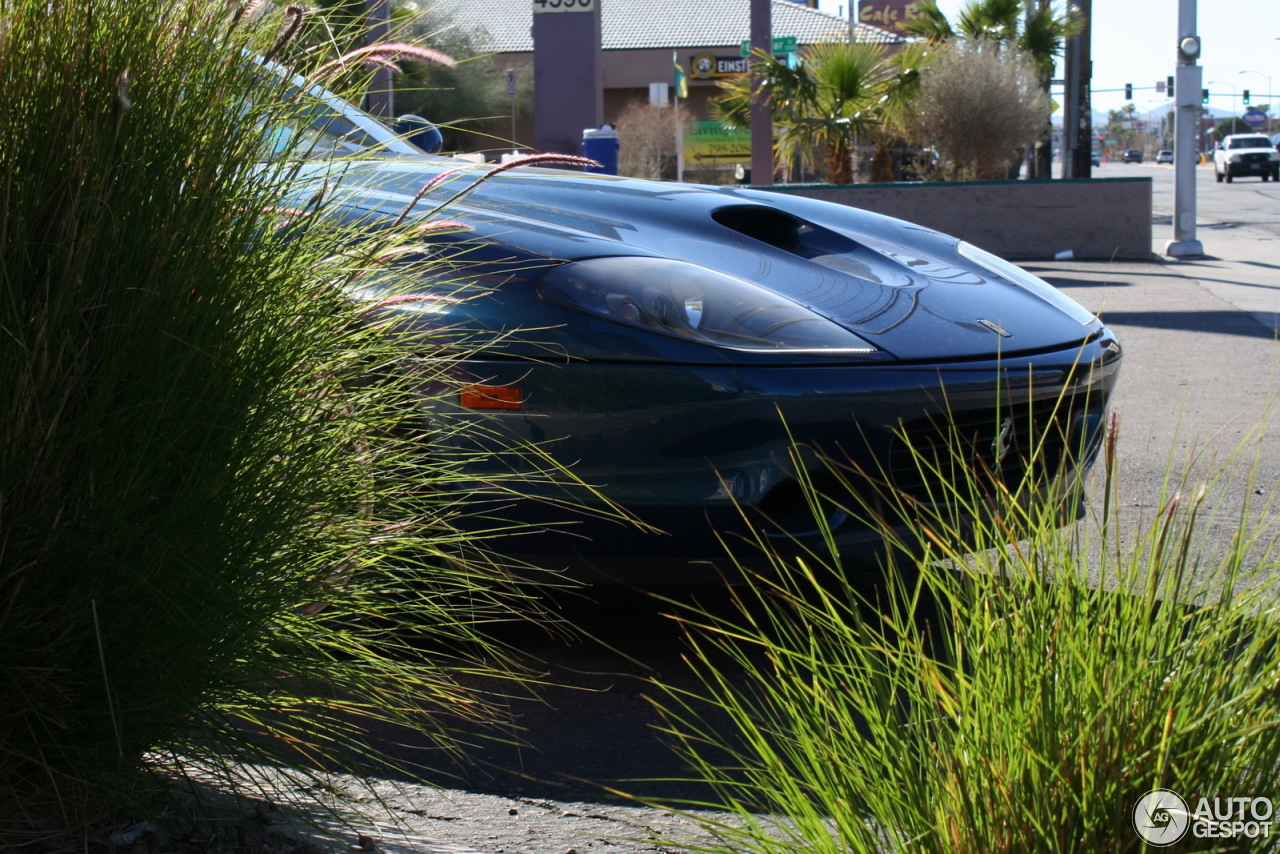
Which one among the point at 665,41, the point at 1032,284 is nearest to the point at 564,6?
the point at 1032,284

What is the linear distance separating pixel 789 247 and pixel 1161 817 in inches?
89.4

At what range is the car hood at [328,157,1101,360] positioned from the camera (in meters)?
2.70

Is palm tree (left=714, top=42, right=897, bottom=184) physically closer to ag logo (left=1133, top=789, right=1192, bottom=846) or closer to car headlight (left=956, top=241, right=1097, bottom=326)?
car headlight (left=956, top=241, right=1097, bottom=326)

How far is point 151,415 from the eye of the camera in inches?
61.3

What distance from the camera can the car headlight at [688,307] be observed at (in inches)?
101

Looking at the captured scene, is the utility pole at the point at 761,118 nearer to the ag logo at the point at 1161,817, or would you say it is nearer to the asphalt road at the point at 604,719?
the asphalt road at the point at 604,719

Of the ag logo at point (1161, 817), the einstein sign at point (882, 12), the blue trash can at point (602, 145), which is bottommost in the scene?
the ag logo at point (1161, 817)

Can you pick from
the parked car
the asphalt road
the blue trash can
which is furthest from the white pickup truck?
the parked car

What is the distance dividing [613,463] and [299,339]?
0.95 m

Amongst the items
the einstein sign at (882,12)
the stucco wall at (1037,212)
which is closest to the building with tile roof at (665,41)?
the einstein sign at (882,12)

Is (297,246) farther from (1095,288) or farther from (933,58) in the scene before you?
(933,58)

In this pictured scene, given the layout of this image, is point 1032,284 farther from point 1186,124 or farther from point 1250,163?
point 1250,163

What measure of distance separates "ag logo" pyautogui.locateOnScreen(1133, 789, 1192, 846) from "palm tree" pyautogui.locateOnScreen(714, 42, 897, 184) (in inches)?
592

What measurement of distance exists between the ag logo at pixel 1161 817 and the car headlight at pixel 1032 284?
221cm
